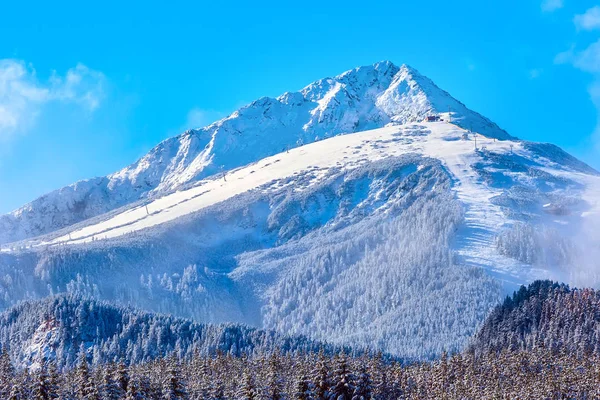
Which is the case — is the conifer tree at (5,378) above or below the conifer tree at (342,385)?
above

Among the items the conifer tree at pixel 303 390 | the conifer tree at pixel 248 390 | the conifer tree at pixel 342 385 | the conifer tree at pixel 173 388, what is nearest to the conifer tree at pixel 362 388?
the conifer tree at pixel 342 385

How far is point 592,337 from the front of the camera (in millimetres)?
172750

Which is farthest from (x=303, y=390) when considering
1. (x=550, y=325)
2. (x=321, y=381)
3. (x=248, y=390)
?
(x=550, y=325)

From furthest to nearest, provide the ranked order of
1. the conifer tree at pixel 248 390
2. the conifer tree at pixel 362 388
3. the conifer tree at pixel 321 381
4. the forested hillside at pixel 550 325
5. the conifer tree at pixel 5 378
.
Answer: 1. the forested hillside at pixel 550 325
2. the conifer tree at pixel 5 378
3. the conifer tree at pixel 248 390
4. the conifer tree at pixel 321 381
5. the conifer tree at pixel 362 388

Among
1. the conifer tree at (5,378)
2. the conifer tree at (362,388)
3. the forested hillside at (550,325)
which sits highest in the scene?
the forested hillside at (550,325)

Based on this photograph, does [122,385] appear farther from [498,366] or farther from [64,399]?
[498,366]

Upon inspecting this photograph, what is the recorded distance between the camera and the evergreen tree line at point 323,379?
9106 centimetres

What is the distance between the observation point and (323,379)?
293 ft

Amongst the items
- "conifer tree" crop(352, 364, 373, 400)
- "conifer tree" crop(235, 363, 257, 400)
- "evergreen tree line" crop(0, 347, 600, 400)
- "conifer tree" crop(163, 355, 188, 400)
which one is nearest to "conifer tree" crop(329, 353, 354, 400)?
"evergreen tree line" crop(0, 347, 600, 400)

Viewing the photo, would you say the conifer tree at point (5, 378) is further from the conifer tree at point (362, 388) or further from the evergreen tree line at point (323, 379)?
the conifer tree at point (362, 388)

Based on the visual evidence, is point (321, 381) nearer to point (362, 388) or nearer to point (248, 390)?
point (362, 388)

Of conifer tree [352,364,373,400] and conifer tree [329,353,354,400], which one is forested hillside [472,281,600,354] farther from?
conifer tree [329,353,354,400]

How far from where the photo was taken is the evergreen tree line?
9106 cm

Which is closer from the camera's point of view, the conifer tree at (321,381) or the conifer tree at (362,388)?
the conifer tree at (362,388)
